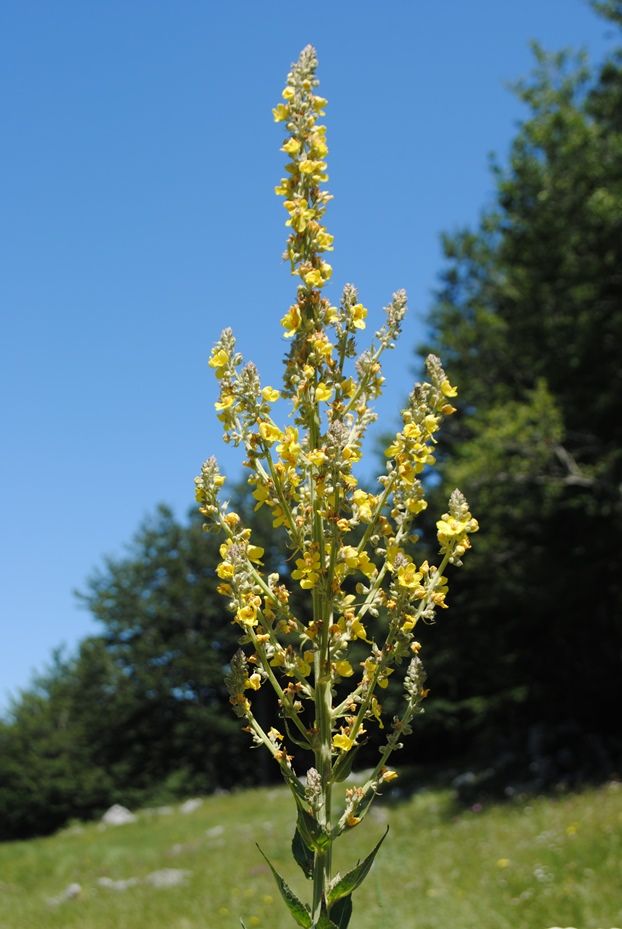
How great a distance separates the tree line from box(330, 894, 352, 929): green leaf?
15.7 m

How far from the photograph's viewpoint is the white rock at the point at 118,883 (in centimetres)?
1358

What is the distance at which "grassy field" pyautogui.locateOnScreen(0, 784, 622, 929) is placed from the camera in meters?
8.02

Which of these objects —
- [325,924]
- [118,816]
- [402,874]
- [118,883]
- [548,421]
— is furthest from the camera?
[118,816]

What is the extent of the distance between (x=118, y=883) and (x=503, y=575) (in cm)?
1292

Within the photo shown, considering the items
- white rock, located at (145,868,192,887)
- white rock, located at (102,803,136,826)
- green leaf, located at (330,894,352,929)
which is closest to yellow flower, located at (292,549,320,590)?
green leaf, located at (330,894,352,929)

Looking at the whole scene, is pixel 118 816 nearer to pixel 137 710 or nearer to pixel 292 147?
pixel 137 710

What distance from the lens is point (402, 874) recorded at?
10883mm

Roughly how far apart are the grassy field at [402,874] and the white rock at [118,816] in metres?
8.02

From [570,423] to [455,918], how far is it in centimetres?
1624

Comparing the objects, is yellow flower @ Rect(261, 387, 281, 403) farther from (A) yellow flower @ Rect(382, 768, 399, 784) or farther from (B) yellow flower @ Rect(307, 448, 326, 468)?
(A) yellow flower @ Rect(382, 768, 399, 784)

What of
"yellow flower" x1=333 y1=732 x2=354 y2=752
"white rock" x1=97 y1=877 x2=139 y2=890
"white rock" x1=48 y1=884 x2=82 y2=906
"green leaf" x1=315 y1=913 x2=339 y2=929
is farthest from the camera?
"white rock" x1=97 y1=877 x2=139 y2=890

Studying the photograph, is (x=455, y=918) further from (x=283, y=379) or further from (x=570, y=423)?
(x=570, y=423)

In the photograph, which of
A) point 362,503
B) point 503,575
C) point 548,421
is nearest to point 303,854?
point 362,503

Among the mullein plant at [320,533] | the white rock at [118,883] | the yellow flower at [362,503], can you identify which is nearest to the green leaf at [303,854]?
the mullein plant at [320,533]
